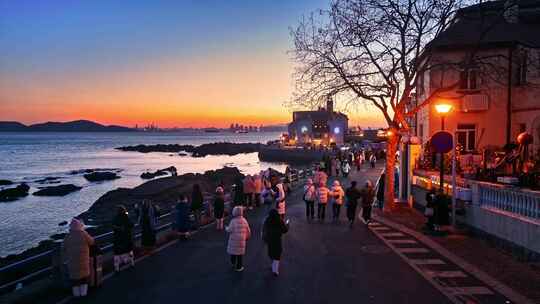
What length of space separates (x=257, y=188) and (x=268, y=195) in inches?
32.4

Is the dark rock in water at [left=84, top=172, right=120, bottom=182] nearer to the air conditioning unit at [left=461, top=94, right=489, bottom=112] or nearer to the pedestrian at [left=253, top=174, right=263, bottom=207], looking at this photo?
the pedestrian at [left=253, top=174, right=263, bottom=207]

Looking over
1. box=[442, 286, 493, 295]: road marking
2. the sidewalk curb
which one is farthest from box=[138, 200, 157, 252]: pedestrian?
the sidewalk curb

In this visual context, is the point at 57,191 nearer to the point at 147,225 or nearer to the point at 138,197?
the point at 138,197

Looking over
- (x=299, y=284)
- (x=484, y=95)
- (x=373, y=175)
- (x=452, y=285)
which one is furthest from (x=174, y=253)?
(x=373, y=175)

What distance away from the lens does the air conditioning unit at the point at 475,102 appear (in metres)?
24.9

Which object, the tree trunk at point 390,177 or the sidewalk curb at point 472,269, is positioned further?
the tree trunk at point 390,177

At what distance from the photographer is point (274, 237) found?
1012 centimetres

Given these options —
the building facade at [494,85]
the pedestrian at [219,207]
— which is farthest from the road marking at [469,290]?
the building facade at [494,85]

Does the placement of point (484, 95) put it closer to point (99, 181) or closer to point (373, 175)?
point (373, 175)

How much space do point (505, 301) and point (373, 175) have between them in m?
29.8

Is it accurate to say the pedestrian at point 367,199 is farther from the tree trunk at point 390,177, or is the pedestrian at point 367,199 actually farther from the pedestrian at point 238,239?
the pedestrian at point 238,239

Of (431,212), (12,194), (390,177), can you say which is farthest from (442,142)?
(12,194)

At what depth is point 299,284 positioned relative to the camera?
926cm

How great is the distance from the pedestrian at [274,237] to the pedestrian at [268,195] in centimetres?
907
